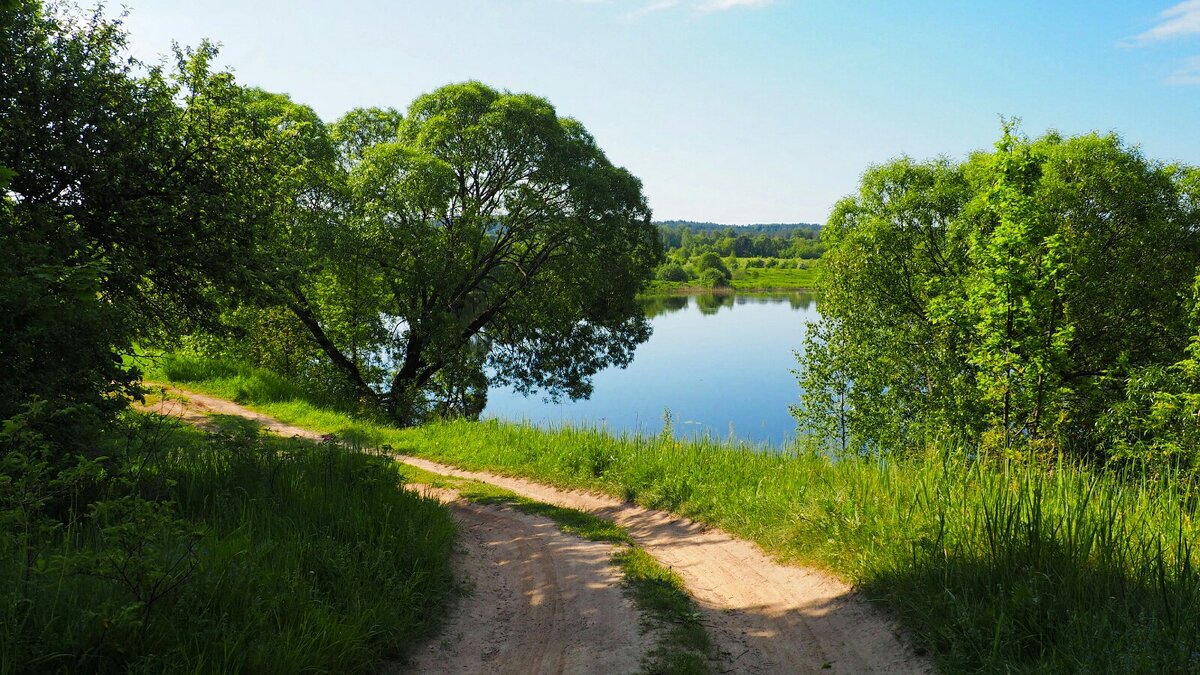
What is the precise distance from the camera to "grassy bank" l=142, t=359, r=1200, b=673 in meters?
4.27

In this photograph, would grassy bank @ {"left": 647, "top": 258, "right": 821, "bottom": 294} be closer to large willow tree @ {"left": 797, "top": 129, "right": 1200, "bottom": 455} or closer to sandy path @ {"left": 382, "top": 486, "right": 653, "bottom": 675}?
large willow tree @ {"left": 797, "top": 129, "right": 1200, "bottom": 455}

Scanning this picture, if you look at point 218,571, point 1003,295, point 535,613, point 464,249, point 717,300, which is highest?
point 464,249

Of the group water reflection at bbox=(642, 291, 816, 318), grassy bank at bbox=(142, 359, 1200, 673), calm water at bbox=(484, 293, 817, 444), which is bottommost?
calm water at bbox=(484, 293, 817, 444)

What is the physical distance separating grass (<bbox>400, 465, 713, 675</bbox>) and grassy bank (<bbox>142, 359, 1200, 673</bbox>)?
47.6 inches

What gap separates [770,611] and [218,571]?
14.6 ft

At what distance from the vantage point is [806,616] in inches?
231

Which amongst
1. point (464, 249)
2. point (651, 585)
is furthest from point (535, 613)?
point (464, 249)

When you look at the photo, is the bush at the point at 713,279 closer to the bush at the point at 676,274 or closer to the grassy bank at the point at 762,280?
the grassy bank at the point at 762,280

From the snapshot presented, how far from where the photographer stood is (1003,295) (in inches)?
535

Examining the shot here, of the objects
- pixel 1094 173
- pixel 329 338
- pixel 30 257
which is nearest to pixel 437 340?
pixel 329 338

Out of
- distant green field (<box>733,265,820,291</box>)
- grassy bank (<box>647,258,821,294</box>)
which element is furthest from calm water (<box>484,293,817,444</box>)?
distant green field (<box>733,265,820,291</box>)

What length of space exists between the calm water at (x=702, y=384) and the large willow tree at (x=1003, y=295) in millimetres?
2888

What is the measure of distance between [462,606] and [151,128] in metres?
6.81

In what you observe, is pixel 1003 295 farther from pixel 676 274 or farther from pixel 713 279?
pixel 713 279
